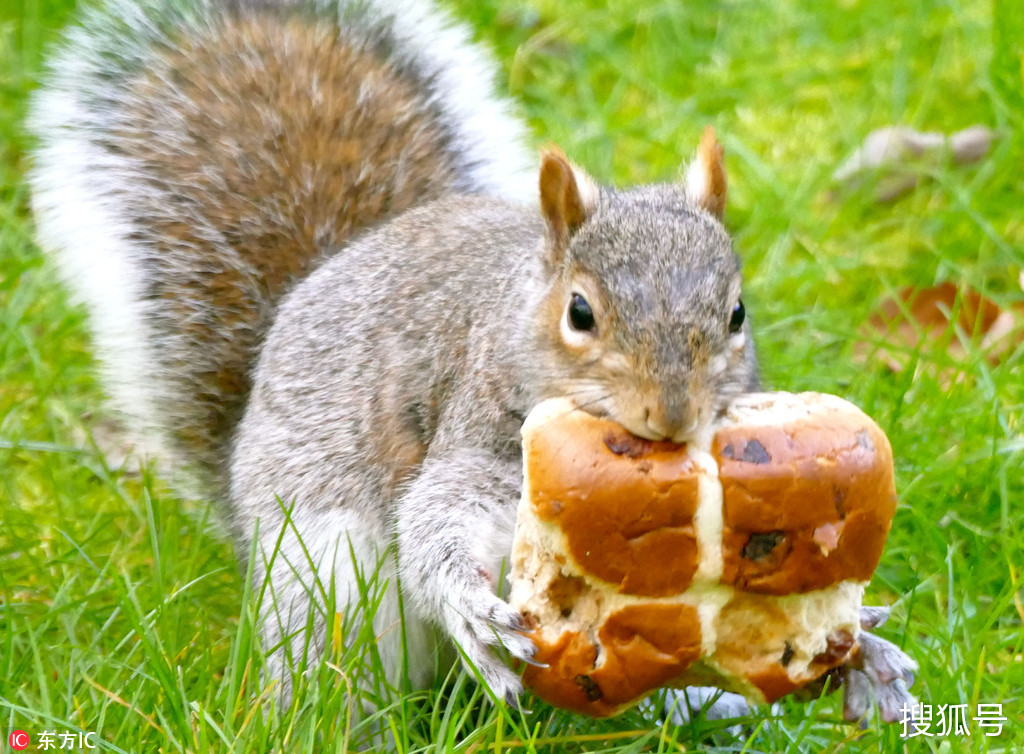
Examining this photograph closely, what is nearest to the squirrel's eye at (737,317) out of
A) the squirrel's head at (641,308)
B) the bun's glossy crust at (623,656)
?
the squirrel's head at (641,308)

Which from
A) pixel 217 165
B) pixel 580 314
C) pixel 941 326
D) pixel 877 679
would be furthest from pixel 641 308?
pixel 941 326

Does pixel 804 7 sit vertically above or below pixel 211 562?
above

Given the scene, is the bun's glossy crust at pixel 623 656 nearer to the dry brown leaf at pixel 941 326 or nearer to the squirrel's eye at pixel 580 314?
the squirrel's eye at pixel 580 314

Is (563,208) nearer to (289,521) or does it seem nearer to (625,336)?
(625,336)

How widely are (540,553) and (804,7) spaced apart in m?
2.31

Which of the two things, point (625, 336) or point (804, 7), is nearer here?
point (625, 336)

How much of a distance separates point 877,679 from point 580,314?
52 centimetres

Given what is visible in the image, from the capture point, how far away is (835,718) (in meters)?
1.66

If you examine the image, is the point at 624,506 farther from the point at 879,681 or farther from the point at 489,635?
the point at 879,681

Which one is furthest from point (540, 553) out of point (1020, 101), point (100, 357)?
point (1020, 101)

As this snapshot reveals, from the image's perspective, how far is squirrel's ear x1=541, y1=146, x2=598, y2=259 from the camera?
1558 millimetres

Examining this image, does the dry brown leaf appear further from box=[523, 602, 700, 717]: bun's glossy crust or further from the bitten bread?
box=[523, 602, 700, 717]: bun's glossy crust

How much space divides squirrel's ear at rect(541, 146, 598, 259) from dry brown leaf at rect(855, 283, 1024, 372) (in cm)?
87

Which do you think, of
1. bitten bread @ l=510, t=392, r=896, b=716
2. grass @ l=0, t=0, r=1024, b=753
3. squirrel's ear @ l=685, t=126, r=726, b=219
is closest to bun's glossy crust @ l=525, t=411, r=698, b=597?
bitten bread @ l=510, t=392, r=896, b=716
